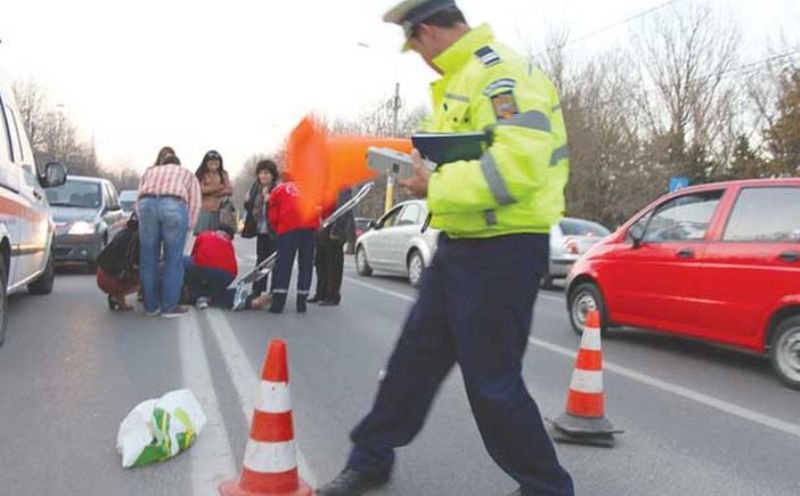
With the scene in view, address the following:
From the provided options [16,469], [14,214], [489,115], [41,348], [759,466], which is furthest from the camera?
[14,214]

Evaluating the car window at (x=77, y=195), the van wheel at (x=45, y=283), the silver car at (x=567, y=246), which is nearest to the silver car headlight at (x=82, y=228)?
the car window at (x=77, y=195)

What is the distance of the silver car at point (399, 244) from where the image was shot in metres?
13.5

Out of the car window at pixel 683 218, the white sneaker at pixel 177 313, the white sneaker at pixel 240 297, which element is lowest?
the white sneaker at pixel 177 313

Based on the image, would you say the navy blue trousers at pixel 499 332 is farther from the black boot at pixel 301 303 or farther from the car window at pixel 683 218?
the black boot at pixel 301 303

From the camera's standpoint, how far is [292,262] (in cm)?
902

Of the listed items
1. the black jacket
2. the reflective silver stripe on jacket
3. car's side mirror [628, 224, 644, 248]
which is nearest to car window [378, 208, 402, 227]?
the black jacket

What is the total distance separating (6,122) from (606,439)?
19.8 ft

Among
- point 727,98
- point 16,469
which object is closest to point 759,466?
point 16,469

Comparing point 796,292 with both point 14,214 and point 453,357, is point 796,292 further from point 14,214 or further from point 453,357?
point 14,214

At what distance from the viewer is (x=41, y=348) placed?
6.61 meters

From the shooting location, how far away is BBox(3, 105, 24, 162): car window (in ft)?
24.6

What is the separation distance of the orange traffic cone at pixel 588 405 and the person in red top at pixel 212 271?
5.58m

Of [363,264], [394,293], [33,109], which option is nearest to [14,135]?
[394,293]

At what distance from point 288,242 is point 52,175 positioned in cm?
274
